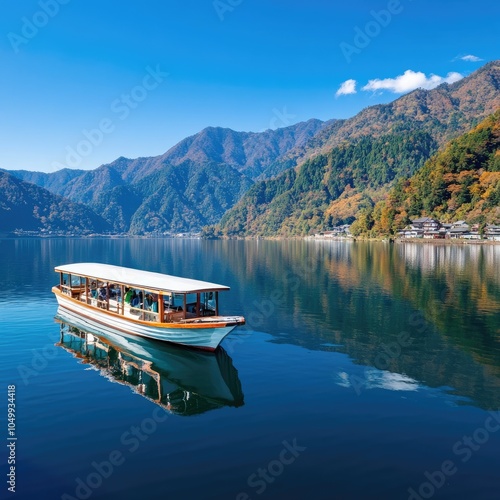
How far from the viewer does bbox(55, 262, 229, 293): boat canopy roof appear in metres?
29.1

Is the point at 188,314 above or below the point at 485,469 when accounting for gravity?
above

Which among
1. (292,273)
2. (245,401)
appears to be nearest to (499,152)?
(292,273)

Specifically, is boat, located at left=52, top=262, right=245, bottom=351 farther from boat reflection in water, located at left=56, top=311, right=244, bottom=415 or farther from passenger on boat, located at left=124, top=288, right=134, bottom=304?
boat reflection in water, located at left=56, top=311, right=244, bottom=415

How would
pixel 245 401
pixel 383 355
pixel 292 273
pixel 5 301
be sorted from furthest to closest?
pixel 292 273 < pixel 5 301 < pixel 383 355 < pixel 245 401

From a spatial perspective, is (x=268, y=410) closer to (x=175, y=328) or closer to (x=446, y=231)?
(x=175, y=328)

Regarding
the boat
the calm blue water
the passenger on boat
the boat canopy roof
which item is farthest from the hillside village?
the passenger on boat

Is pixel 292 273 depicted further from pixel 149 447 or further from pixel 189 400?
pixel 149 447

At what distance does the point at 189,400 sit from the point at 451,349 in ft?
63.5

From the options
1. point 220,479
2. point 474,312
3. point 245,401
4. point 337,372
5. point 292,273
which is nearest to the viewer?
point 220,479

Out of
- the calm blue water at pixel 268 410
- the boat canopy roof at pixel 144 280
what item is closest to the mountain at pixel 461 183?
the calm blue water at pixel 268 410

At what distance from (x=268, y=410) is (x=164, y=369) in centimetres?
886

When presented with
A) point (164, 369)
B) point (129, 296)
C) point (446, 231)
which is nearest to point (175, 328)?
point (164, 369)

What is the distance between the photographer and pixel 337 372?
2564 centimetres

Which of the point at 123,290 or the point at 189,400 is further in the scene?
the point at 123,290
